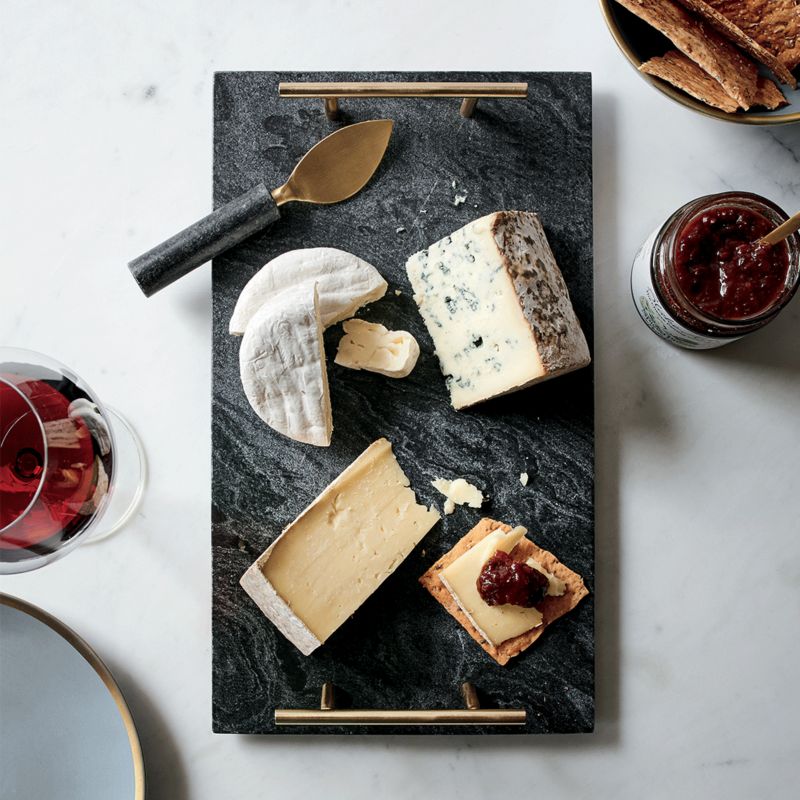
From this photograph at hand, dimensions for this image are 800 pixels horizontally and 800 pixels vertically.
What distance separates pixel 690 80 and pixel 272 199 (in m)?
0.65

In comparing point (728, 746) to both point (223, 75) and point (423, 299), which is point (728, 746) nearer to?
point (423, 299)

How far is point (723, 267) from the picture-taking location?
4.00ft

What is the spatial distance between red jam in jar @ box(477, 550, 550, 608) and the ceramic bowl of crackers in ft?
2.43

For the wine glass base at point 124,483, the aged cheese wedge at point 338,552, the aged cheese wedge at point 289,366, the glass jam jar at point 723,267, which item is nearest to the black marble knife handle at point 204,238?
the aged cheese wedge at point 289,366

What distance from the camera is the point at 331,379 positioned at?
1.38 metres

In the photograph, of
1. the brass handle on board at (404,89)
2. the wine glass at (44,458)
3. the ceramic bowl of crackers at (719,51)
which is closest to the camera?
the wine glass at (44,458)

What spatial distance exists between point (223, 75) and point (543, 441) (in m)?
0.80

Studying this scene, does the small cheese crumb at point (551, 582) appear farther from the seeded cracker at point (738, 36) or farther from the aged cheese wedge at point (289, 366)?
the seeded cracker at point (738, 36)

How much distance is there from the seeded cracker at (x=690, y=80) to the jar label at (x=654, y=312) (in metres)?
0.20

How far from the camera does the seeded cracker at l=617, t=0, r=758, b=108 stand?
1172mm

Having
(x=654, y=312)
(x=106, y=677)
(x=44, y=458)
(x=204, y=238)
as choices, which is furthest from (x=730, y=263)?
(x=106, y=677)

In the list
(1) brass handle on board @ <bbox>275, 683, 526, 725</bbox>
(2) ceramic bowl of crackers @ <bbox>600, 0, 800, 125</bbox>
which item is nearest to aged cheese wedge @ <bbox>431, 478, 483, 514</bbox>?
(1) brass handle on board @ <bbox>275, 683, 526, 725</bbox>

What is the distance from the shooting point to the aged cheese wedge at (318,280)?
1.30 m

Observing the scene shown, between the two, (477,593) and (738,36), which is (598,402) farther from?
(738,36)
